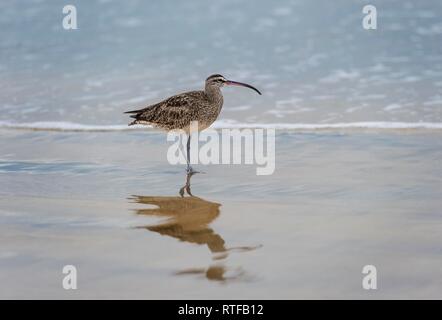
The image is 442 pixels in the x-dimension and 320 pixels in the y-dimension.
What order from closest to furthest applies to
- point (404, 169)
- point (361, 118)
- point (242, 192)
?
point (242, 192), point (404, 169), point (361, 118)

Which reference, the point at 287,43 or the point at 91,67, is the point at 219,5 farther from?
the point at 91,67

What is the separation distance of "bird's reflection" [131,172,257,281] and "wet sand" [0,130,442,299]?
0.01 metres

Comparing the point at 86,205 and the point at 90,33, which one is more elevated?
the point at 90,33

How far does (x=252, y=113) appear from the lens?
992 cm

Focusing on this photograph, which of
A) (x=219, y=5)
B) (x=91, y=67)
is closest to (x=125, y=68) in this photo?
(x=91, y=67)

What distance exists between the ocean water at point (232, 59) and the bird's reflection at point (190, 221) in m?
3.26

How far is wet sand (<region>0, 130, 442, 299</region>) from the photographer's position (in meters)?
4.51

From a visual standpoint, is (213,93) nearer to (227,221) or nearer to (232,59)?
(227,221)

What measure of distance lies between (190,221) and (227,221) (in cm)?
28

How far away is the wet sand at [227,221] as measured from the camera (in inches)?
177

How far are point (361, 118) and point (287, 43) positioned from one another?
14.9 ft

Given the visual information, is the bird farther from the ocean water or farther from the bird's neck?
the ocean water

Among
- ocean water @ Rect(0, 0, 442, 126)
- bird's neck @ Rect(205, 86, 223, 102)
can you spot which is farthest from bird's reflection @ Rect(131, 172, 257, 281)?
ocean water @ Rect(0, 0, 442, 126)

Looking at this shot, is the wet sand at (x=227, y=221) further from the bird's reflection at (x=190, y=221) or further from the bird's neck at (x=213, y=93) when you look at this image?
the bird's neck at (x=213, y=93)
